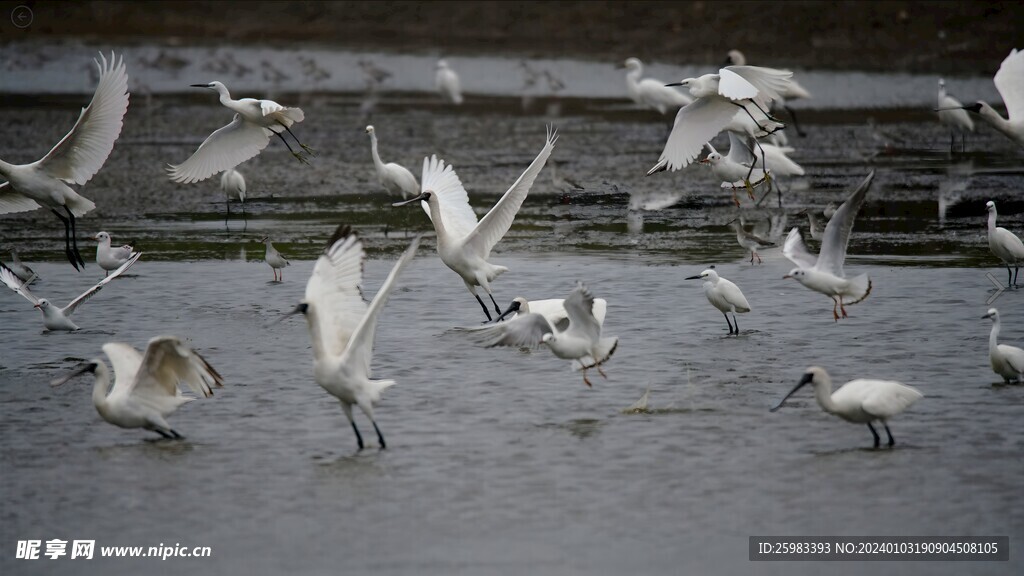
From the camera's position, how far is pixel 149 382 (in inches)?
324

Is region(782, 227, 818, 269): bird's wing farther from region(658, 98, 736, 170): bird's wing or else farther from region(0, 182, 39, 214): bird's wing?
region(0, 182, 39, 214): bird's wing

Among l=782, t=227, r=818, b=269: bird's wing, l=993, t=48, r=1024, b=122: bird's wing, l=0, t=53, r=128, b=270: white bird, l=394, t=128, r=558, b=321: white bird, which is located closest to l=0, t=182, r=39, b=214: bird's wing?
l=0, t=53, r=128, b=270: white bird

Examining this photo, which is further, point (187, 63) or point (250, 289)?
point (187, 63)

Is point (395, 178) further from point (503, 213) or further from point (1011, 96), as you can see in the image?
point (1011, 96)

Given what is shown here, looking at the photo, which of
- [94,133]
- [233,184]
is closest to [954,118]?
[233,184]

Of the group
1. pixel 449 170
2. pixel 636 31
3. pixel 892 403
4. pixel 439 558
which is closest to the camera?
pixel 439 558

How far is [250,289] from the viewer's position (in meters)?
13.6

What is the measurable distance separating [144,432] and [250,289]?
4843mm

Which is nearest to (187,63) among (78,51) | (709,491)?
(78,51)

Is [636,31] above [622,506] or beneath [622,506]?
above

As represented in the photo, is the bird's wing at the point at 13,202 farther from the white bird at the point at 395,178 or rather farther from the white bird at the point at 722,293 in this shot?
the white bird at the point at 722,293

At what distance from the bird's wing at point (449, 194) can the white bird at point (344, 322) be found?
4055 mm

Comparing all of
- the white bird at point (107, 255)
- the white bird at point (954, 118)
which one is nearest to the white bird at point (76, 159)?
the white bird at point (107, 255)

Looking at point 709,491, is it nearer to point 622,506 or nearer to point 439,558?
point 622,506
